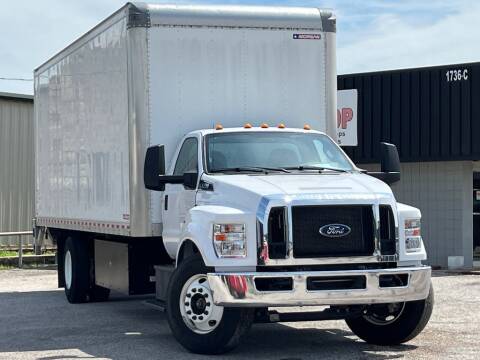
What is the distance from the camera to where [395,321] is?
1030cm

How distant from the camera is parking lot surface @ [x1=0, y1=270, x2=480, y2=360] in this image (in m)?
9.87

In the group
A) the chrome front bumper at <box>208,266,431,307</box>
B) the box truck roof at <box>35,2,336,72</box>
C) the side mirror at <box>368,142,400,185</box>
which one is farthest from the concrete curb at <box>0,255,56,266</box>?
A: the chrome front bumper at <box>208,266,431,307</box>

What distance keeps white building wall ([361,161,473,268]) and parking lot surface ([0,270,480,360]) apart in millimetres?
6518

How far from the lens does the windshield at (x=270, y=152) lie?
1066 cm

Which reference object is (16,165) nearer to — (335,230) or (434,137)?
(434,137)

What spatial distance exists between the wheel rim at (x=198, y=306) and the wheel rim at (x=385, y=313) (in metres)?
1.66

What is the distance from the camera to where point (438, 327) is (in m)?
11.8

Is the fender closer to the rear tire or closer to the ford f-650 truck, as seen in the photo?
the ford f-650 truck

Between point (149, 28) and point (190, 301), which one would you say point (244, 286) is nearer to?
point (190, 301)

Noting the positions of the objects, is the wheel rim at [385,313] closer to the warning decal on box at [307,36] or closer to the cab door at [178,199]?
the cab door at [178,199]

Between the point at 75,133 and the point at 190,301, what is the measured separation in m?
5.48

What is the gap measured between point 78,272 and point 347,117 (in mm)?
10063

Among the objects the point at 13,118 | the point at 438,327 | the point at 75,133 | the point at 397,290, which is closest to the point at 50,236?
the point at 75,133

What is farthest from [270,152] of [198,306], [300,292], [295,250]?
[300,292]
